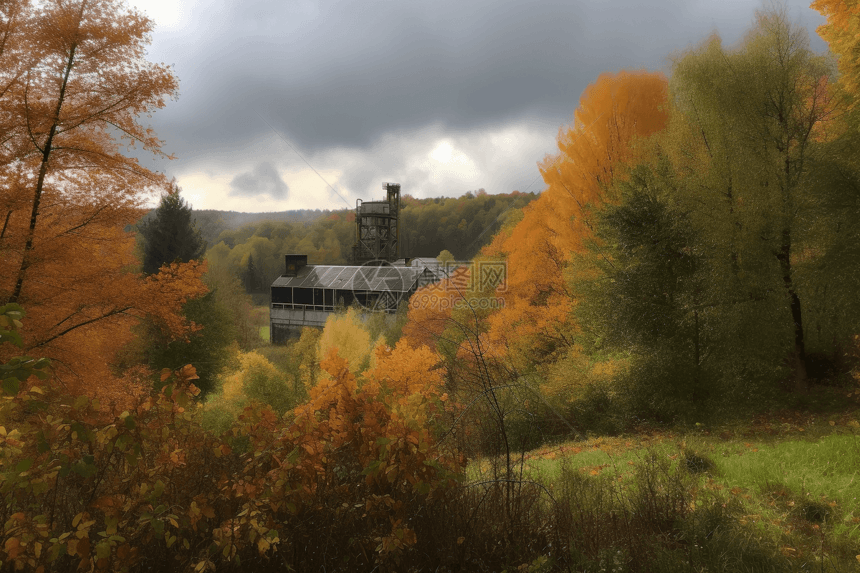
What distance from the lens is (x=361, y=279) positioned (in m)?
34.4

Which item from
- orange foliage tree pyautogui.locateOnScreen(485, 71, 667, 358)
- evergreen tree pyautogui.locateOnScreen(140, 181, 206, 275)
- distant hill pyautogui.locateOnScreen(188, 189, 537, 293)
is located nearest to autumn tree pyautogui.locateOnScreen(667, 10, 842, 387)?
orange foliage tree pyautogui.locateOnScreen(485, 71, 667, 358)

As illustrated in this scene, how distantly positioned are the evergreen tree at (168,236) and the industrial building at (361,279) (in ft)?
32.8

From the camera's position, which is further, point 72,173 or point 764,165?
point 764,165

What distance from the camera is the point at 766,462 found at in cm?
607

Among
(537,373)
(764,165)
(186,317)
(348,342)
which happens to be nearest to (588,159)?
(764,165)

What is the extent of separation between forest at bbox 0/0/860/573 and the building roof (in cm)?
1660

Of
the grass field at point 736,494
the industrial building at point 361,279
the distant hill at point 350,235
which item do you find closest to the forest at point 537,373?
the grass field at point 736,494

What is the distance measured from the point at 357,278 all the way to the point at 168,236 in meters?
13.1

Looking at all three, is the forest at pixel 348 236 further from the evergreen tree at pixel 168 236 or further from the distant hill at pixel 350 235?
the evergreen tree at pixel 168 236

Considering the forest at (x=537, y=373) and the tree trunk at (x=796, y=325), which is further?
the tree trunk at (x=796, y=325)

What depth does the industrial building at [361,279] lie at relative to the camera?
3294cm

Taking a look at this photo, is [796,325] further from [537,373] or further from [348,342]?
[348,342]

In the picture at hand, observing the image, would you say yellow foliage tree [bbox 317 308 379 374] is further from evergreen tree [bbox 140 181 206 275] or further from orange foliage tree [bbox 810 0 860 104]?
orange foliage tree [bbox 810 0 860 104]

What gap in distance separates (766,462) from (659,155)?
733 centimetres
